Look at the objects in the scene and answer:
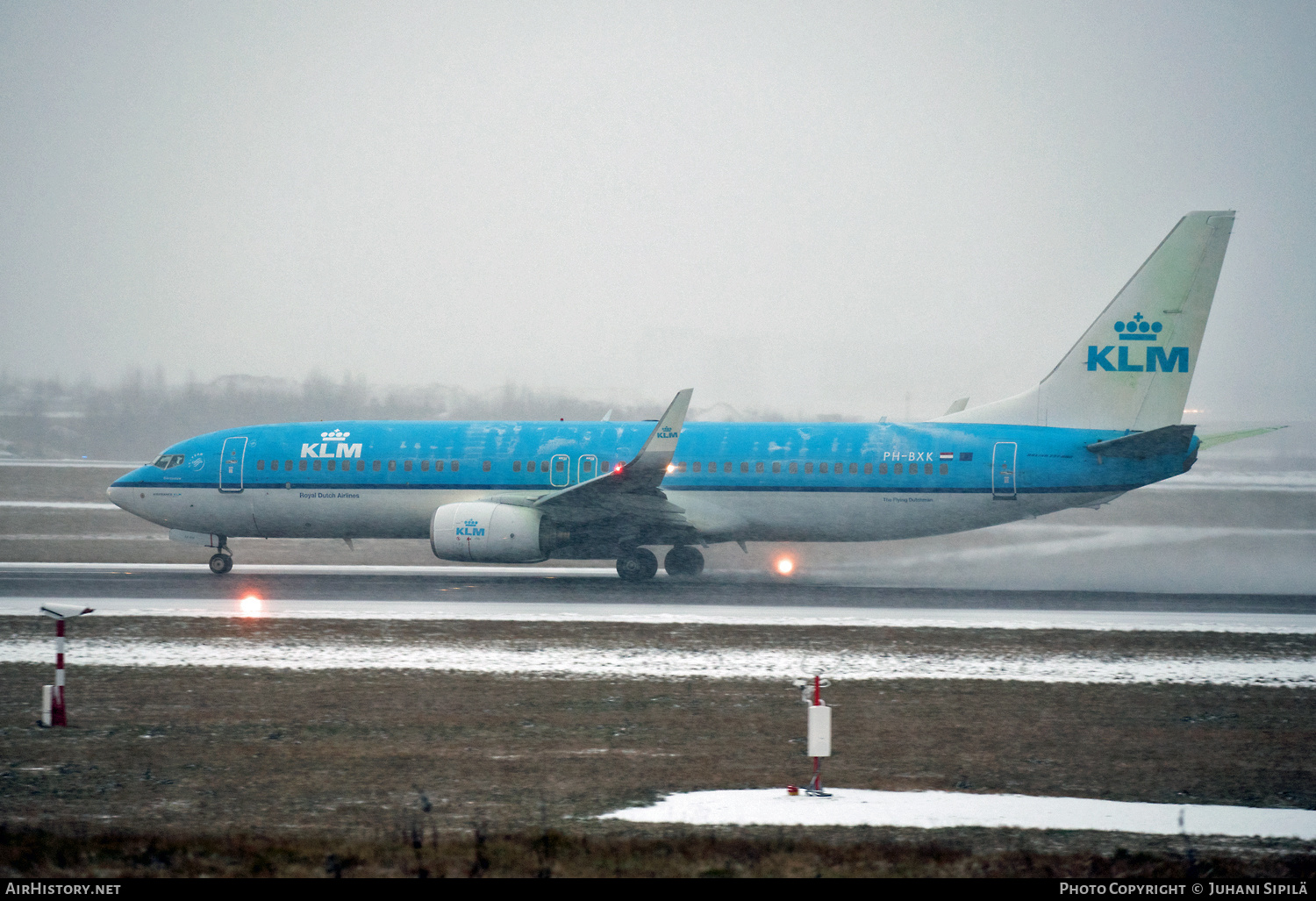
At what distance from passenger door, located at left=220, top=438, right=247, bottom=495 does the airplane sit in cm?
5

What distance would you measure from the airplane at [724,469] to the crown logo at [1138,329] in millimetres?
40

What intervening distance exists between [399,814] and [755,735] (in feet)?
15.6

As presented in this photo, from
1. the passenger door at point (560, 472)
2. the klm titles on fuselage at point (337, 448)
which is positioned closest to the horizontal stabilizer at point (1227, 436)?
the passenger door at point (560, 472)

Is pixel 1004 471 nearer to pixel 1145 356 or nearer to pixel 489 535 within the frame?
pixel 1145 356

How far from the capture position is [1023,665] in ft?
56.2

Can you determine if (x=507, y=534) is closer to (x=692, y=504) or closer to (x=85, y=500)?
(x=692, y=504)

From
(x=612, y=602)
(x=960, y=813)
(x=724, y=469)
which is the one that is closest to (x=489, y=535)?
(x=612, y=602)

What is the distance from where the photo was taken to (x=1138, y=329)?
27.2 metres

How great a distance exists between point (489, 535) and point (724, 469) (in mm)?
6087

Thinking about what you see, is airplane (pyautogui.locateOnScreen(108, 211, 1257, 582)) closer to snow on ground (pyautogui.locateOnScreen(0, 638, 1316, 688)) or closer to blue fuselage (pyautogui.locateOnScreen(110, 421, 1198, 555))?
blue fuselage (pyautogui.locateOnScreen(110, 421, 1198, 555))

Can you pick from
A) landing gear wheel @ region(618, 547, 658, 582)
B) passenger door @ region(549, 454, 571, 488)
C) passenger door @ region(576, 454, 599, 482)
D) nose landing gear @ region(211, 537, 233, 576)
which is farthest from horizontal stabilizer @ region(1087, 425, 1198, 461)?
nose landing gear @ region(211, 537, 233, 576)

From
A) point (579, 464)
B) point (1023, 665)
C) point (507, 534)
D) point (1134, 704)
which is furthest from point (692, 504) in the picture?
point (1134, 704)

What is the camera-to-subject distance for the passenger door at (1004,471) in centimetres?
2691

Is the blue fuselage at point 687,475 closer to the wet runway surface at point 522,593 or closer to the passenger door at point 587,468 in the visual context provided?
the passenger door at point 587,468
